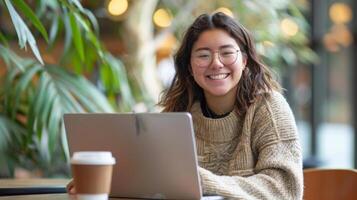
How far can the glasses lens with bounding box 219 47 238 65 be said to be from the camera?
1.96m

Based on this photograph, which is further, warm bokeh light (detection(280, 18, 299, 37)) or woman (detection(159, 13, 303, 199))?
warm bokeh light (detection(280, 18, 299, 37))

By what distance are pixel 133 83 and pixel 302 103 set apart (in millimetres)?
2393

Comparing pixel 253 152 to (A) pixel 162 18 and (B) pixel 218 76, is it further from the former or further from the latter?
(A) pixel 162 18

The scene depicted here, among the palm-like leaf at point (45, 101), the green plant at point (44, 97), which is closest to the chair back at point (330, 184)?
the green plant at point (44, 97)

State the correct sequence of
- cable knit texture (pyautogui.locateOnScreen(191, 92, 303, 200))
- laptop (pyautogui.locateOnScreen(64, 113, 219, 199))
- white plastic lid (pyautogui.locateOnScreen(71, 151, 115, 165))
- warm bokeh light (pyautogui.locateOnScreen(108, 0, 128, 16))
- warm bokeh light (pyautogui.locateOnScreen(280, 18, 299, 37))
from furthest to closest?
warm bokeh light (pyautogui.locateOnScreen(280, 18, 299, 37)) → warm bokeh light (pyautogui.locateOnScreen(108, 0, 128, 16)) → cable knit texture (pyautogui.locateOnScreen(191, 92, 303, 200)) → laptop (pyautogui.locateOnScreen(64, 113, 219, 199)) → white plastic lid (pyautogui.locateOnScreen(71, 151, 115, 165))

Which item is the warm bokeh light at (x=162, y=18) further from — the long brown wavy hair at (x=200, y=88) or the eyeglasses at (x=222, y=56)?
the eyeglasses at (x=222, y=56)

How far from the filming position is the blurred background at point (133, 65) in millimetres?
3221

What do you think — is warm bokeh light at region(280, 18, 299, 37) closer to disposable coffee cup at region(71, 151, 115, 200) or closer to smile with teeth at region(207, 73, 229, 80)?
smile with teeth at region(207, 73, 229, 80)

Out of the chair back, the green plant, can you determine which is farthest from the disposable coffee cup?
the green plant

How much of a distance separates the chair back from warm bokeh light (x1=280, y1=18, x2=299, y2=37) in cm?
272

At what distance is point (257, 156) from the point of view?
1.96 m

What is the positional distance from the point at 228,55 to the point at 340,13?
388 cm

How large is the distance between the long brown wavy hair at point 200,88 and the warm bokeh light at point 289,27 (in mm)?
2760

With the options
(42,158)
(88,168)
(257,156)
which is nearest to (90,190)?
(88,168)
